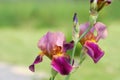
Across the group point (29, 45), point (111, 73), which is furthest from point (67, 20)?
point (111, 73)

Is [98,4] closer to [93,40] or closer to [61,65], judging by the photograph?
[93,40]

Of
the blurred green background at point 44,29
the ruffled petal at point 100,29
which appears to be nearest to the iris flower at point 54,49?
the ruffled petal at point 100,29

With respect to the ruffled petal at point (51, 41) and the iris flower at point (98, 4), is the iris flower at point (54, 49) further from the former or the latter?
the iris flower at point (98, 4)

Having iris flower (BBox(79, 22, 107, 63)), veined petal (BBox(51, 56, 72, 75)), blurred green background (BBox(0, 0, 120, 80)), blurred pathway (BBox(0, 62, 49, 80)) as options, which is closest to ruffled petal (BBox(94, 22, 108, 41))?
iris flower (BBox(79, 22, 107, 63))

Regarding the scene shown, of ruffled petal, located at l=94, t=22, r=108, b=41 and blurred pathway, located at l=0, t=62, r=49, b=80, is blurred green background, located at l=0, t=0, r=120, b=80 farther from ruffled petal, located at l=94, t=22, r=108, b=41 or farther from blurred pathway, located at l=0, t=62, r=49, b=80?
ruffled petal, located at l=94, t=22, r=108, b=41

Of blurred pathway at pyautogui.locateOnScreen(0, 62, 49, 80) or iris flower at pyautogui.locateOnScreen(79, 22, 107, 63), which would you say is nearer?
iris flower at pyautogui.locateOnScreen(79, 22, 107, 63)

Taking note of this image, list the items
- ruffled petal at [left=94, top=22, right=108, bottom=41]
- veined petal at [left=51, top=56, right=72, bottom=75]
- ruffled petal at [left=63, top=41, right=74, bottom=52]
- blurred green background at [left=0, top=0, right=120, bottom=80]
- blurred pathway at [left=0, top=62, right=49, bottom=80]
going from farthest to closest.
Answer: blurred green background at [left=0, top=0, right=120, bottom=80]
blurred pathway at [left=0, top=62, right=49, bottom=80]
ruffled petal at [left=94, top=22, right=108, bottom=41]
ruffled petal at [left=63, top=41, right=74, bottom=52]
veined petal at [left=51, top=56, right=72, bottom=75]

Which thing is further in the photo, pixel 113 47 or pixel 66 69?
pixel 113 47

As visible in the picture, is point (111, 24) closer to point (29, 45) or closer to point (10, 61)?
point (29, 45)
